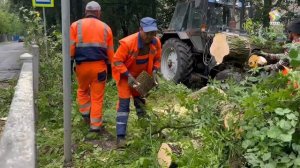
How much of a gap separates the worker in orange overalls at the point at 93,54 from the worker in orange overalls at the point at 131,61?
337 millimetres

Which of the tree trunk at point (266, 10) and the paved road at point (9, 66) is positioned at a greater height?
the tree trunk at point (266, 10)

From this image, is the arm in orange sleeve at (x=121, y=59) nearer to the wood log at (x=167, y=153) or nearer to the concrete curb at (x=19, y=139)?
the wood log at (x=167, y=153)

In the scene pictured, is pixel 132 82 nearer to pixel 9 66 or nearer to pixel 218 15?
Answer: pixel 218 15

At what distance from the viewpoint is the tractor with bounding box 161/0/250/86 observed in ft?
31.2

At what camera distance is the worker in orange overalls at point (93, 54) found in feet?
17.8

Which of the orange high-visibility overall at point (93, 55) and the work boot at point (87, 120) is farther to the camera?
the work boot at point (87, 120)

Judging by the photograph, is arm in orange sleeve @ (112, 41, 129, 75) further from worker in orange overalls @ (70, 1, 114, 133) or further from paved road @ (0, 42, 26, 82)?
paved road @ (0, 42, 26, 82)

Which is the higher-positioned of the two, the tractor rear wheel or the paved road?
the tractor rear wheel

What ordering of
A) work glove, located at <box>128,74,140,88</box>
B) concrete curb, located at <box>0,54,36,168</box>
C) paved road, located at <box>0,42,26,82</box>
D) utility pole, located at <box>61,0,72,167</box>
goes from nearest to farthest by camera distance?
concrete curb, located at <box>0,54,36,168</box>
utility pole, located at <box>61,0,72,167</box>
work glove, located at <box>128,74,140,88</box>
paved road, located at <box>0,42,26,82</box>

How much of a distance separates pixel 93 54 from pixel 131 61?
502mm

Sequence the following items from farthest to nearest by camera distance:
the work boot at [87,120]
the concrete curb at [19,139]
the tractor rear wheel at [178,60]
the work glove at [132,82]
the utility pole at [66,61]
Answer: the tractor rear wheel at [178,60] → the work boot at [87,120] → the work glove at [132,82] → the utility pole at [66,61] → the concrete curb at [19,139]

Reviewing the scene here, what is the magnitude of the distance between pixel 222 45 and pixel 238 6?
385 centimetres

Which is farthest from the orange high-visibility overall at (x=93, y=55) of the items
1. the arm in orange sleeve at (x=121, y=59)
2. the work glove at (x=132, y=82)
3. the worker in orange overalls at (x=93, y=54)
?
the work glove at (x=132, y=82)

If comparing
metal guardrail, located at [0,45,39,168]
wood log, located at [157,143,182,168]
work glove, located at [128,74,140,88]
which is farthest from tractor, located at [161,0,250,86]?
metal guardrail, located at [0,45,39,168]
